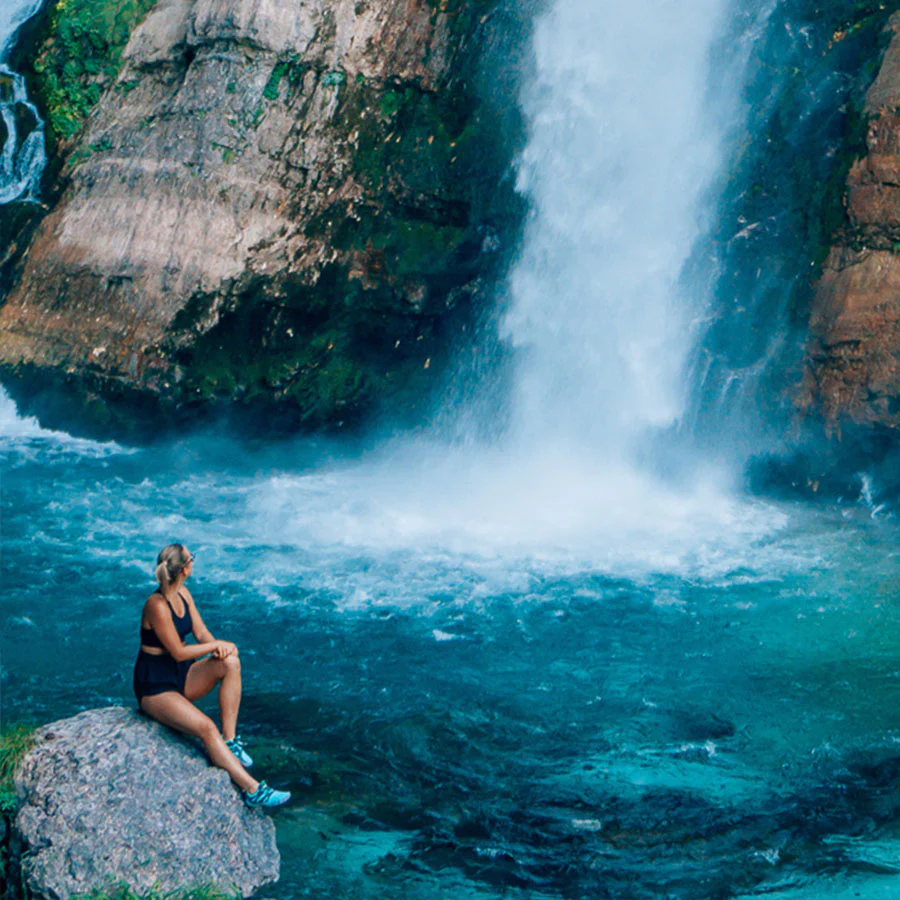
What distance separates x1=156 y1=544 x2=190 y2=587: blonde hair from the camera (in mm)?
5289

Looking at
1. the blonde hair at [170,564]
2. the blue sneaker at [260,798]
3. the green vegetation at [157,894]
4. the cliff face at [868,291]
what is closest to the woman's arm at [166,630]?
the blonde hair at [170,564]

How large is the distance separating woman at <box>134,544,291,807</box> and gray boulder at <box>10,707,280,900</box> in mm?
Answer: 89

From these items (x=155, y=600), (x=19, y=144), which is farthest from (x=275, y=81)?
(x=155, y=600)

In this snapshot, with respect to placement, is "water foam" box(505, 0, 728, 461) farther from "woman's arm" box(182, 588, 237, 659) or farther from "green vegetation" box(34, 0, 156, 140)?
"woman's arm" box(182, 588, 237, 659)


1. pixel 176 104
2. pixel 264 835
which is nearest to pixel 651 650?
pixel 264 835

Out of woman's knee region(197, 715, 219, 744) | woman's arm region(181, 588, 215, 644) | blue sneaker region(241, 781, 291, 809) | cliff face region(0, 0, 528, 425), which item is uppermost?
cliff face region(0, 0, 528, 425)

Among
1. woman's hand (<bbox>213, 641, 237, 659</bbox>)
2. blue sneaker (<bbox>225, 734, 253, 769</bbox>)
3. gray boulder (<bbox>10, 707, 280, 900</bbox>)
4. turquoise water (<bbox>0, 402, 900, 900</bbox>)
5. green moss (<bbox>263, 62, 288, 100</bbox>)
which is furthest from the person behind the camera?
green moss (<bbox>263, 62, 288, 100</bbox>)

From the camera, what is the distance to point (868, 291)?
11.9 metres

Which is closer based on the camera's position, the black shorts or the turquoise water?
the black shorts

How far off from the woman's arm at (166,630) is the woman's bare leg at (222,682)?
0.52 ft

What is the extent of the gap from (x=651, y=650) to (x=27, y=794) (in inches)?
203

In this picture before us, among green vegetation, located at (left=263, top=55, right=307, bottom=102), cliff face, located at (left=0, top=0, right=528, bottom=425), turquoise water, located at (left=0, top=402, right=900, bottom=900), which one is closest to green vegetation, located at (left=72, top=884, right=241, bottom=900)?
turquoise water, located at (left=0, top=402, right=900, bottom=900)

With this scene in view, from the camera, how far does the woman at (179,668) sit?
5285mm

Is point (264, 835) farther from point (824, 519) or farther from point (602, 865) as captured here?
point (824, 519)
